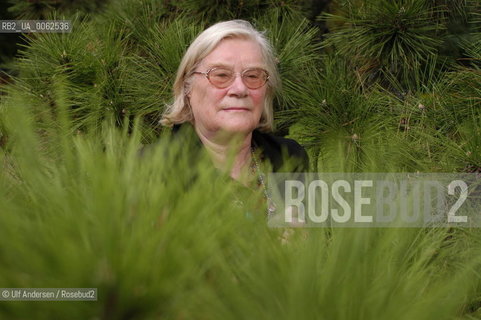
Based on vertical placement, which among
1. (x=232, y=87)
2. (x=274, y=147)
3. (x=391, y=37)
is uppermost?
(x=391, y=37)

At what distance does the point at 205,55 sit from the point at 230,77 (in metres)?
0.07

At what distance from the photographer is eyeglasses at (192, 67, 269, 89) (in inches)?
43.1

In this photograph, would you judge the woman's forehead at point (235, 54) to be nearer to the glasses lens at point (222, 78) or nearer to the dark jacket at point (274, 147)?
the glasses lens at point (222, 78)

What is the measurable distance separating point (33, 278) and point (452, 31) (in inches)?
48.5

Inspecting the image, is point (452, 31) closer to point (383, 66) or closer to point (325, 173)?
point (383, 66)

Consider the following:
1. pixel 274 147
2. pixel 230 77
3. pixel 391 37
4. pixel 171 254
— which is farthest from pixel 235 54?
pixel 171 254

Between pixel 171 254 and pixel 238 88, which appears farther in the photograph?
pixel 238 88

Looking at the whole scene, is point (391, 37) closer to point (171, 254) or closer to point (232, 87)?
point (232, 87)

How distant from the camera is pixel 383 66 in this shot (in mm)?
1219

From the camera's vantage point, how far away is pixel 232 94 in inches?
42.8

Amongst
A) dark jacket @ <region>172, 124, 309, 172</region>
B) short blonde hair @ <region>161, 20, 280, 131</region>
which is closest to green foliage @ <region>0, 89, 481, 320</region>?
dark jacket @ <region>172, 124, 309, 172</region>

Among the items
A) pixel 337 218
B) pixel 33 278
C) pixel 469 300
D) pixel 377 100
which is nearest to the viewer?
pixel 33 278

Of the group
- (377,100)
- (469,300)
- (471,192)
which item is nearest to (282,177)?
(469,300)

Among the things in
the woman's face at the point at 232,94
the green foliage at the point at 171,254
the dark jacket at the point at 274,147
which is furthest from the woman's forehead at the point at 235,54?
the green foliage at the point at 171,254
